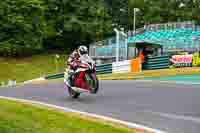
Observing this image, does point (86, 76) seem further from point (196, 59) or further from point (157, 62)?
point (157, 62)

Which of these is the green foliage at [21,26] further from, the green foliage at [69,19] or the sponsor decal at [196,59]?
the sponsor decal at [196,59]

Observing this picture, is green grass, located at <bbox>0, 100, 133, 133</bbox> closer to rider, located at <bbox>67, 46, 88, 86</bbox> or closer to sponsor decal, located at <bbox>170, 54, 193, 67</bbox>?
rider, located at <bbox>67, 46, 88, 86</bbox>

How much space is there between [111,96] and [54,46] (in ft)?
170

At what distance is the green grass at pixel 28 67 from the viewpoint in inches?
1984

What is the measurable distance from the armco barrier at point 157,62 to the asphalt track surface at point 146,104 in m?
16.7

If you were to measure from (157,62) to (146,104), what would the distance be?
21.4 m

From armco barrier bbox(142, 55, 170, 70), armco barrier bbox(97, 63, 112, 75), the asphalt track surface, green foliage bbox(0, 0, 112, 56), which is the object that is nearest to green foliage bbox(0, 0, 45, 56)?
green foliage bbox(0, 0, 112, 56)

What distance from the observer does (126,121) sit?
32.1 feet

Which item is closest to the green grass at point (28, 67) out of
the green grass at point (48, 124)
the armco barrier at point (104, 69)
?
the armco barrier at point (104, 69)

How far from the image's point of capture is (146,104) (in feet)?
40.4

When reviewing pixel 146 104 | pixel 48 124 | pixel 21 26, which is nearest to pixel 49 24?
pixel 21 26

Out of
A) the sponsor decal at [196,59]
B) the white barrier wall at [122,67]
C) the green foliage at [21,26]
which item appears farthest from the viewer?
the green foliage at [21,26]

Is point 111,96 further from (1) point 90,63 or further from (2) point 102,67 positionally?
(2) point 102,67

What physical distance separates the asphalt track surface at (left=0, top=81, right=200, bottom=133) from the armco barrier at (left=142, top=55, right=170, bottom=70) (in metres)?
16.7
